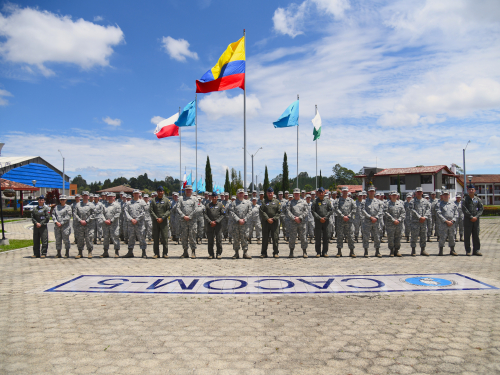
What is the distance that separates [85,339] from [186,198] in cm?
697

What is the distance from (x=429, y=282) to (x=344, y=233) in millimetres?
3951

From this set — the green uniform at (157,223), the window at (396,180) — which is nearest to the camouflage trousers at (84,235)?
the green uniform at (157,223)

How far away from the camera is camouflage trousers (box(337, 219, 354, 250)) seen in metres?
10.7

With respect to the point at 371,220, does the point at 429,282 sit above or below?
below

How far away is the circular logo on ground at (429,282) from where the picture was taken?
22.2 feet

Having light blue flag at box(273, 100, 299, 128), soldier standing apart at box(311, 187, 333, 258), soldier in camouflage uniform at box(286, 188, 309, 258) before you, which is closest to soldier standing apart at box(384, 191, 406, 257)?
soldier standing apart at box(311, 187, 333, 258)

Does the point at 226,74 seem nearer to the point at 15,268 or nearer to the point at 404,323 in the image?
the point at 15,268

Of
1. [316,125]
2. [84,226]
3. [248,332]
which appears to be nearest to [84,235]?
[84,226]

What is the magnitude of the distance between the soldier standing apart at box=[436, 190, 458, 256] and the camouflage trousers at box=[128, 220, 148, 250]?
9.23m

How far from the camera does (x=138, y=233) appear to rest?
36.7 ft

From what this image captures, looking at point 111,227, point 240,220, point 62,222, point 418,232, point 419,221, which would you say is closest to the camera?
point 240,220

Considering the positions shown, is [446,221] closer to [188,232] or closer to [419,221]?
[419,221]

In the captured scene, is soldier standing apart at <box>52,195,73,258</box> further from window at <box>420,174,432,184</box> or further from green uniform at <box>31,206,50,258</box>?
window at <box>420,174,432,184</box>

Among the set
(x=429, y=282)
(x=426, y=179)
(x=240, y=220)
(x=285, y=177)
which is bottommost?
(x=429, y=282)
